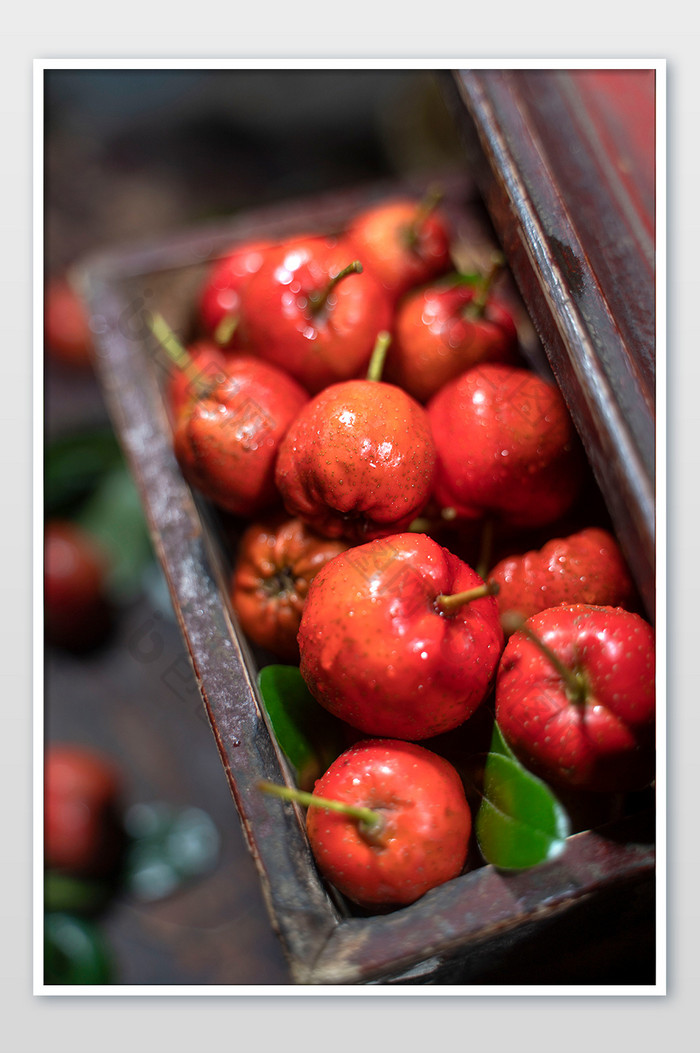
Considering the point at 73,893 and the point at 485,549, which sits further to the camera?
the point at 73,893

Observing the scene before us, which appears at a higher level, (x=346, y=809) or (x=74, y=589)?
(x=74, y=589)

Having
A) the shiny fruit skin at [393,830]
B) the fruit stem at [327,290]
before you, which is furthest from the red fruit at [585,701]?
the fruit stem at [327,290]

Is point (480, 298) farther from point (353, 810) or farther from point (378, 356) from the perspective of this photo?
point (353, 810)

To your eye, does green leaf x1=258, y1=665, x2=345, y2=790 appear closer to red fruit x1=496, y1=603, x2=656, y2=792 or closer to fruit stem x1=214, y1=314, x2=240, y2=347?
red fruit x1=496, y1=603, x2=656, y2=792

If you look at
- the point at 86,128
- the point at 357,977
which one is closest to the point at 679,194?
the point at 357,977

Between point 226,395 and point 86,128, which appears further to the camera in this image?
point 86,128

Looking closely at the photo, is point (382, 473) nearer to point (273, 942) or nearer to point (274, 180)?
point (273, 942)

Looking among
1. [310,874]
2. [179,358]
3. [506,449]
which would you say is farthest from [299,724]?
[179,358]

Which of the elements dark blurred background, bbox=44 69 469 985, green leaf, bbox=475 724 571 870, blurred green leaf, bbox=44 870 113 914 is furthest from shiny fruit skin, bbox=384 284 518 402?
blurred green leaf, bbox=44 870 113 914

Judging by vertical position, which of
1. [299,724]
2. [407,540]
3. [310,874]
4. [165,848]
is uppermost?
[407,540]
